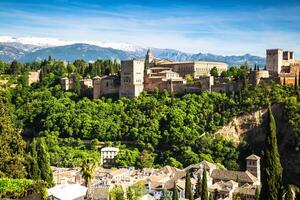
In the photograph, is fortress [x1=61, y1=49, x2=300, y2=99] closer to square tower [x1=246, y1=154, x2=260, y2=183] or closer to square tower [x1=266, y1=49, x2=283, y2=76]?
square tower [x1=266, y1=49, x2=283, y2=76]

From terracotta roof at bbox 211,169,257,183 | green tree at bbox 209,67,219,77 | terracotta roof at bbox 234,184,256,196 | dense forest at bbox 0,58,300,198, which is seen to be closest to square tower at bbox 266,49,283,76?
dense forest at bbox 0,58,300,198

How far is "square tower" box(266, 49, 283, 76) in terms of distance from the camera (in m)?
58.1

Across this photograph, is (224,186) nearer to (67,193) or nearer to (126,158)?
(126,158)

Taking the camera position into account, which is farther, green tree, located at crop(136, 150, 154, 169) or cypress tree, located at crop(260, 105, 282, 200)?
green tree, located at crop(136, 150, 154, 169)

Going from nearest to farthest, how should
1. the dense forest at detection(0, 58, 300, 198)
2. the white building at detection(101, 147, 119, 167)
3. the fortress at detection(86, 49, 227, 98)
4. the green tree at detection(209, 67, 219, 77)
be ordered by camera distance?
the dense forest at detection(0, 58, 300, 198), the white building at detection(101, 147, 119, 167), the fortress at detection(86, 49, 227, 98), the green tree at detection(209, 67, 219, 77)

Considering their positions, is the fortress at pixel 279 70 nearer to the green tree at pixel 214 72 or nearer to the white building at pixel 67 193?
the green tree at pixel 214 72

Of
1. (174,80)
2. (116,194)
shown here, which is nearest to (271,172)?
(116,194)

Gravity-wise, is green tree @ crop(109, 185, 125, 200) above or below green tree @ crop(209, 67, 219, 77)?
below

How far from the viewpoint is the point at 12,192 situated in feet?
61.2

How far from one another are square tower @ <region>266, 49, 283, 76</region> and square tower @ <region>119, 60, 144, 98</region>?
1339 cm

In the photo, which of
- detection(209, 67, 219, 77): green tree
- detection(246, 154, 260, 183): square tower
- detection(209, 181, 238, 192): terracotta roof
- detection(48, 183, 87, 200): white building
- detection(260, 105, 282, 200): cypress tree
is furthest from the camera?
detection(209, 67, 219, 77): green tree

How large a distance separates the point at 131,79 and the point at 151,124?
6.87m

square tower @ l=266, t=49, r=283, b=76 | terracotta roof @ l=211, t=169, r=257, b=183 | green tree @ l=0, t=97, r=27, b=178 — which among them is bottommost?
terracotta roof @ l=211, t=169, r=257, b=183

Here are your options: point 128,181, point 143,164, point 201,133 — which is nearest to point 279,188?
point 128,181
